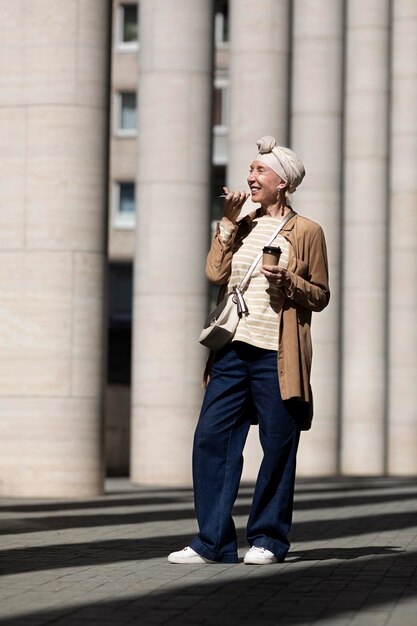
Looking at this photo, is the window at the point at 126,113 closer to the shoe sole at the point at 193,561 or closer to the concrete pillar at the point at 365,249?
the concrete pillar at the point at 365,249

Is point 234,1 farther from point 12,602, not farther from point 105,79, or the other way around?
point 12,602

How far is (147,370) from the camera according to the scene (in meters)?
27.3

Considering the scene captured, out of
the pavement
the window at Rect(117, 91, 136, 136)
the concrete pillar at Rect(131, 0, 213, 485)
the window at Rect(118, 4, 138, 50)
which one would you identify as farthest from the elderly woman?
the window at Rect(117, 91, 136, 136)

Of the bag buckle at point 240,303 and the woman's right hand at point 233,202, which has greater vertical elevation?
the woman's right hand at point 233,202

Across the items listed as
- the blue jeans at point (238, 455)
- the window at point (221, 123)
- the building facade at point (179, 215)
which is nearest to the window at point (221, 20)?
the window at point (221, 123)

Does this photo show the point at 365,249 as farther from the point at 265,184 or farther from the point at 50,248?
the point at 265,184

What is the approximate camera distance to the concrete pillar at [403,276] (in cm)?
4003

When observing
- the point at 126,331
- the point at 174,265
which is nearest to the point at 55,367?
the point at 174,265

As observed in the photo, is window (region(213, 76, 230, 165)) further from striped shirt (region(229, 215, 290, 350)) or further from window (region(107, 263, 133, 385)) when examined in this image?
striped shirt (region(229, 215, 290, 350))

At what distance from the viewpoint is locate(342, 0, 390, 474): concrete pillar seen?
38.5 meters

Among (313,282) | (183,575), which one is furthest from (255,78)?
(183,575)

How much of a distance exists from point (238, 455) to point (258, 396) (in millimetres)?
368

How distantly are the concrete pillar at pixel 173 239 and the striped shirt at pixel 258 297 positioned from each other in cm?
1609

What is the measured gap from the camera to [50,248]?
1994cm
